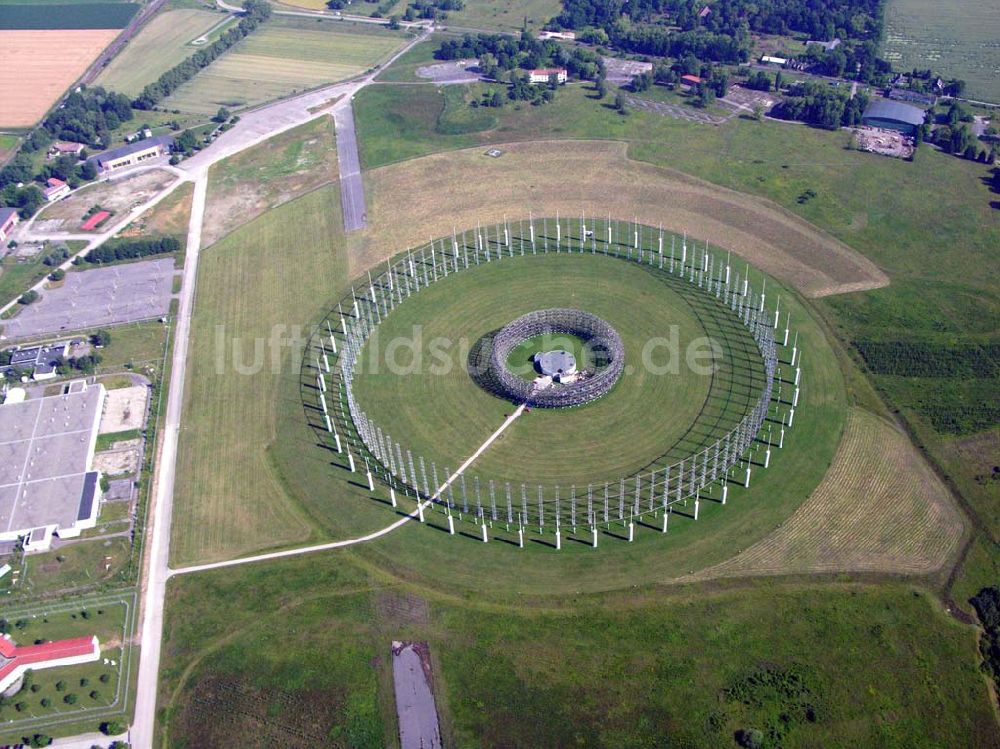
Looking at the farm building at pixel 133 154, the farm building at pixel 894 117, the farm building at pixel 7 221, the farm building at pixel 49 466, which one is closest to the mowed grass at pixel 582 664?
the farm building at pixel 49 466

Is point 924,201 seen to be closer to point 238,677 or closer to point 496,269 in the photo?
point 496,269

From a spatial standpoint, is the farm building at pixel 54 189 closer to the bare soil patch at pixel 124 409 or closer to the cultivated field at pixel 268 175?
the cultivated field at pixel 268 175

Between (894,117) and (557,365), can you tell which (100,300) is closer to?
(557,365)

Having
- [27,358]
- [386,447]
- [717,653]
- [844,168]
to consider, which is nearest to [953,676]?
[717,653]

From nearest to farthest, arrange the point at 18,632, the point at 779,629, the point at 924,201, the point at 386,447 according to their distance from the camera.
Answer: the point at 779,629
the point at 18,632
the point at 386,447
the point at 924,201

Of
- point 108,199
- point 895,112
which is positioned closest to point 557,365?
point 108,199

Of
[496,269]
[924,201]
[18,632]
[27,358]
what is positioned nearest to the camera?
[18,632]

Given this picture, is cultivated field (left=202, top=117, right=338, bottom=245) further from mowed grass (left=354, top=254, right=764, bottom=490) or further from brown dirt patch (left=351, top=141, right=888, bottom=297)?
mowed grass (left=354, top=254, right=764, bottom=490)
